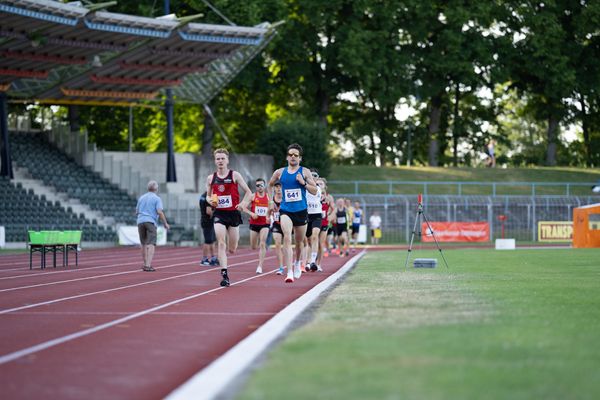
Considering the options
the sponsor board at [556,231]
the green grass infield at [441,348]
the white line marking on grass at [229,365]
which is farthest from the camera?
the sponsor board at [556,231]

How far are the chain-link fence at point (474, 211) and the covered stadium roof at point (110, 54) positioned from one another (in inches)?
388

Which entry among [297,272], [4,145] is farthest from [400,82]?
[297,272]

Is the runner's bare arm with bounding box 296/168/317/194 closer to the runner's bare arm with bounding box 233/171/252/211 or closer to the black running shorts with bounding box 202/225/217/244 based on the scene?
the runner's bare arm with bounding box 233/171/252/211

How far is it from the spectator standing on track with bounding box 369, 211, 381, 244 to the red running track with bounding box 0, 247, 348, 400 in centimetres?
3161

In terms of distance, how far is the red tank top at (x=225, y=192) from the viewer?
1702 centimetres

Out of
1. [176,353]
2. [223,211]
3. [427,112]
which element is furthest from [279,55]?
[176,353]

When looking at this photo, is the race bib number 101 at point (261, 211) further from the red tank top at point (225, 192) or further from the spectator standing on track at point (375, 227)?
the spectator standing on track at point (375, 227)

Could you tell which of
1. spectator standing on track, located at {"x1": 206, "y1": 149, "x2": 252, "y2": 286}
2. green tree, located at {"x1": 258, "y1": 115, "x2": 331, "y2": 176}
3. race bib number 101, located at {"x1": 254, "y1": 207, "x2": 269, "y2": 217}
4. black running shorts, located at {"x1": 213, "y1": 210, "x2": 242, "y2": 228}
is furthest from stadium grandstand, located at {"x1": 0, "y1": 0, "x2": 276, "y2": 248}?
black running shorts, located at {"x1": 213, "y1": 210, "x2": 242, "y2": 228}

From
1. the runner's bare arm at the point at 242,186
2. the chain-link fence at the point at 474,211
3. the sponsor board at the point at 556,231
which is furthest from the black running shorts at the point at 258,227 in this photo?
the sponsor board at the point at 556,231

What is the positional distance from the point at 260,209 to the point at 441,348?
15073 mm

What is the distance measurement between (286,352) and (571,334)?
8.36 ft

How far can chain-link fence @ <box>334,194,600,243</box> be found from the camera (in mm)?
52938

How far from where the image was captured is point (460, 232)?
51.5 m

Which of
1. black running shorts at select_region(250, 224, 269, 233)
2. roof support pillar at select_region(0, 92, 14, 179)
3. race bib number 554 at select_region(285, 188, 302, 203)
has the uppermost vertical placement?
roof support pillar at select_region(0, 92, 14, 179)
